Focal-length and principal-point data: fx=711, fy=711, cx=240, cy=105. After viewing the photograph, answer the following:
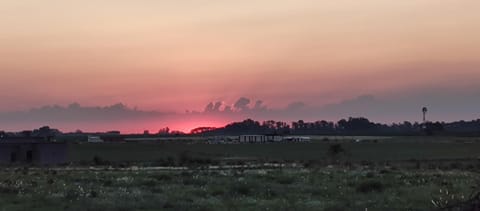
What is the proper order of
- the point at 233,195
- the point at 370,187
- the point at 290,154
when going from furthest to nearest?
the point at 290,154
the point at 370,187
the point at 233,195

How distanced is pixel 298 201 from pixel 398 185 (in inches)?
354

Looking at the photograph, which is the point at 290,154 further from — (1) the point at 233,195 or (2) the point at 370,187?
(1) the point at 233,195

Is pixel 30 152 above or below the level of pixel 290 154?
above

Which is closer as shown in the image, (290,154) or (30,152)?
(30,152)

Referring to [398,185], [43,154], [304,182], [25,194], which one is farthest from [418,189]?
[43,154]

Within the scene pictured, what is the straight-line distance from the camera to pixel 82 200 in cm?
2581

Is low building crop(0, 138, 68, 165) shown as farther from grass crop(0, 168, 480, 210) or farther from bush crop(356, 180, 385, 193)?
bush crop(356, 180, 385, 193)

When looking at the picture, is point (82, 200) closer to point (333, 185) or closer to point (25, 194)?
point (25, 194)

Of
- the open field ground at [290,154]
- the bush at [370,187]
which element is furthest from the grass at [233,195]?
the open field ground at [290,154]

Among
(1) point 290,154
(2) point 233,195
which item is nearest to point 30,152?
(1) point 290,154

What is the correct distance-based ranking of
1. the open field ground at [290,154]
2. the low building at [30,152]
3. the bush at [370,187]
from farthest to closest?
the open field ground at [290,154] < the low building at [30,152] < the bush at [370,187]

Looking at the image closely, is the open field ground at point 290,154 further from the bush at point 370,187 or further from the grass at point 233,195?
the bush at point 370,187

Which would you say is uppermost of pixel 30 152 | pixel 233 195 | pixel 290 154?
pixel 30 152

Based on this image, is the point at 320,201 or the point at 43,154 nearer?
the point at 320,201
